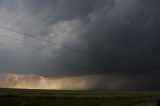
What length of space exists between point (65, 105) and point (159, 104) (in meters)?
78.4

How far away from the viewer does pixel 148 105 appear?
118688mm

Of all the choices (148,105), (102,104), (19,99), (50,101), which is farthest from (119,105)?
(19,99)

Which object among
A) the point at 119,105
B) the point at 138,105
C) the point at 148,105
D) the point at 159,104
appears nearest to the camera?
the point at 159,104

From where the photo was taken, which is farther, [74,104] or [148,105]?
[74,104]

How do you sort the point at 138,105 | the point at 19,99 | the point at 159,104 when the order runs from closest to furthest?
the point at 159,104
the point at 138,105
the point at 19,99

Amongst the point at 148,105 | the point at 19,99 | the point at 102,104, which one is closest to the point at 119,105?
the point at 102,104

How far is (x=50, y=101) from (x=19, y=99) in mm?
17124

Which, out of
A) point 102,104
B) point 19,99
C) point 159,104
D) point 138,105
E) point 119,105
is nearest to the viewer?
point 159,104

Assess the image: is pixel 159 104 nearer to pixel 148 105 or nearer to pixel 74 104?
pixel 148 105

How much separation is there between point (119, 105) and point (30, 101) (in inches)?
1805

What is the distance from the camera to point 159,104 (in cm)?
7750

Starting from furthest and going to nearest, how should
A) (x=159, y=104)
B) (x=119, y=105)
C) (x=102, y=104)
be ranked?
(x=102, y=104)
(x=119, y=105)
(x=159, y=104)

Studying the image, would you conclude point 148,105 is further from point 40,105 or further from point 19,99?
point 19,99

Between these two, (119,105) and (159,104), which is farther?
(119,105)
